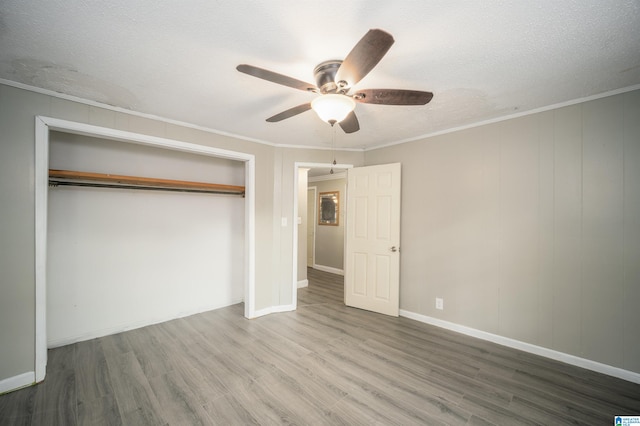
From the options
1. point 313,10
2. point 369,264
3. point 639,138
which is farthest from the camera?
point 369,264

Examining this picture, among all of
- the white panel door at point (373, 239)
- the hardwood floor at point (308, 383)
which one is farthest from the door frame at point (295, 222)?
the hardwood floor at point (308, 383)

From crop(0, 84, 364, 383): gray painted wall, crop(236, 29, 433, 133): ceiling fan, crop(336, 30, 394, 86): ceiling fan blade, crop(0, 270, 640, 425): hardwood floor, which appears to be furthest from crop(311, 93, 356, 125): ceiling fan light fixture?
crop(0, 84, 364, 383): gray painted wall

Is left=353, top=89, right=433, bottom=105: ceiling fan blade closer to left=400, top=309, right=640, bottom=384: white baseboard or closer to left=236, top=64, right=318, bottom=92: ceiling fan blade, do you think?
left=236, top=64, right=318, bottom=92: ceiling fan blade

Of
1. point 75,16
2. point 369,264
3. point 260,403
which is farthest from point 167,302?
point 75,16

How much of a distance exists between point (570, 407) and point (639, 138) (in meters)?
2.25

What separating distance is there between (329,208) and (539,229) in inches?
172

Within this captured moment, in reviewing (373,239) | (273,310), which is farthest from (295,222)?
(273,310)

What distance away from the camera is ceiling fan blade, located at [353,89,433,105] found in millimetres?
1684

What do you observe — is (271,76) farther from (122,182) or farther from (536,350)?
(536,350)

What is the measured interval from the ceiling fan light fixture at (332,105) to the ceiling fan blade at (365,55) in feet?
0.37

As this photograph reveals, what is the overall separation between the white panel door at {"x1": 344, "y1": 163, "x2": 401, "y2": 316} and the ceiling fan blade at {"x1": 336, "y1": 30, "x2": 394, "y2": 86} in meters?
2.37

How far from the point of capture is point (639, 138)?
2.20 m

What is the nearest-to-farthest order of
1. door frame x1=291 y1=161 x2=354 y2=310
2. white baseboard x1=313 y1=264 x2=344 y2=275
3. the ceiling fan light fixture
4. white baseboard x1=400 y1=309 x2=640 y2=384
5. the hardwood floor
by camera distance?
1. the ceiling fan light fixture
2. the hardwood floor
3. white baseboard x1=400 y1=309 x2=640 y2=384
4. door frame x1=291 y1=161 x2=354 y2=310
5. white baseboard x1=313 y1=264 x2=344 y2=275

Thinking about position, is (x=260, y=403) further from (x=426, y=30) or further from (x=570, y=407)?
(x=426, y=30)
